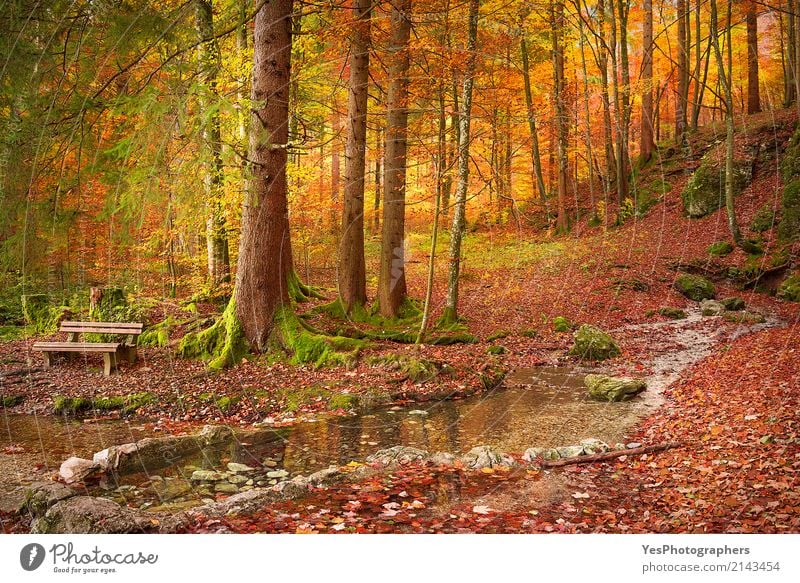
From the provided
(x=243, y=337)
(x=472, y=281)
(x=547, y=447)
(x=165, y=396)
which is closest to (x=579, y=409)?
(x=547, y=447)

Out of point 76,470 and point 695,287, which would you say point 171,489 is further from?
point 695,287

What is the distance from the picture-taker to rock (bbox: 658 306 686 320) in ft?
28.2

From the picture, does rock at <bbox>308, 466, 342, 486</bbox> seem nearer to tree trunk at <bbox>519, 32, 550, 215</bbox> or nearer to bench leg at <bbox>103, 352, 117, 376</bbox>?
bench leg at <bbox>103, 352, 117, 376</bbox>

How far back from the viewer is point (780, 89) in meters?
19.2

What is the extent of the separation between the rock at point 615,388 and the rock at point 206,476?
14.3 feet

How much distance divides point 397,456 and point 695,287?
7.43m

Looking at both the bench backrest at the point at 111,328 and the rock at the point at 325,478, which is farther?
the bench backrest at the point at 111,328

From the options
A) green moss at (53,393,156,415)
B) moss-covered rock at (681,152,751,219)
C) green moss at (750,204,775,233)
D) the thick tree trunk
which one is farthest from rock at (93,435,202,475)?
moss-covered rock at (681,152,751,219)

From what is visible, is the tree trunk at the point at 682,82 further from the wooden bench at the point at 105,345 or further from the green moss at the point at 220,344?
the wooden bench at the point at 105,345

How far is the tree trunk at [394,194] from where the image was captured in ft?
27.7

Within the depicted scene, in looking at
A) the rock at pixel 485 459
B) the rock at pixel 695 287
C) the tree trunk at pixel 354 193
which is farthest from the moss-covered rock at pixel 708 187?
the rock at pixel 485 459

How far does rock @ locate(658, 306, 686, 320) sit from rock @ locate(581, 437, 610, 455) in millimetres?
5071

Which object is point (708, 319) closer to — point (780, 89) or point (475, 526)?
point (475, 526)
